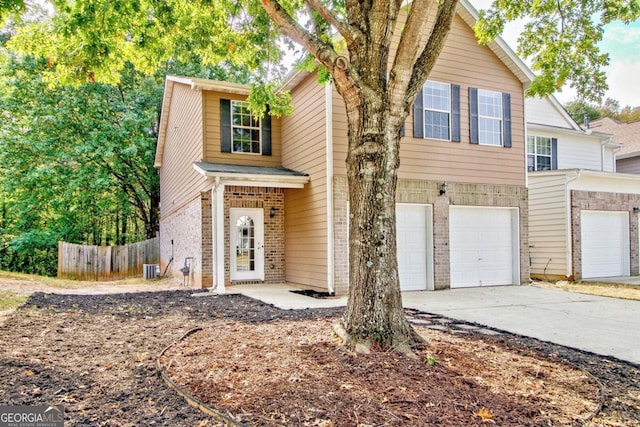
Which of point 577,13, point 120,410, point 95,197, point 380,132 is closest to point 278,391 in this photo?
point 120,410

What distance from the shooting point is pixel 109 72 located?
23.2ft

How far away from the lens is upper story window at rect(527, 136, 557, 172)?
1531 centimetres

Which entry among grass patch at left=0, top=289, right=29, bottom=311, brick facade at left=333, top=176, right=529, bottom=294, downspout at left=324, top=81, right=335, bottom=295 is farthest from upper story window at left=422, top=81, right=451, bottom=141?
→ grass patch at left=0, top=289, right=29, bottom=311

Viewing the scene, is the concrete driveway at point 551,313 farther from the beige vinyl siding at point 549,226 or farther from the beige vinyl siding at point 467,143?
the beige vinyl siding at point 467,143

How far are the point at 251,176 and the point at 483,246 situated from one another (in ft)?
21.0

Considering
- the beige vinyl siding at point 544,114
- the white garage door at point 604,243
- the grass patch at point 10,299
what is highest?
the beige vinyl siding at point 544,114

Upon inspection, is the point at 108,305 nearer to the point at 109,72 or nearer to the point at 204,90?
the point at 109,72

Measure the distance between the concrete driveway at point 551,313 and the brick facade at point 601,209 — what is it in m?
2.93

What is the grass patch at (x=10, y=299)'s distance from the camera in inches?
303

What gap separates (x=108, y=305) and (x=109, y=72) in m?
4.43

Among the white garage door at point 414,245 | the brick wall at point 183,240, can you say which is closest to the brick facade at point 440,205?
the white garage door at point 414,245

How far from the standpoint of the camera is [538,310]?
315 inches

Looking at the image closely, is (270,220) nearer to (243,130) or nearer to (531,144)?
(243,130)

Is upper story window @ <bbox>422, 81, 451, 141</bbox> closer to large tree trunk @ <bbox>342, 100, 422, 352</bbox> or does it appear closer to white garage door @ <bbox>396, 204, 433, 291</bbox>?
white garage door @ <bbox>396, 204, 433, 291</bbox>
